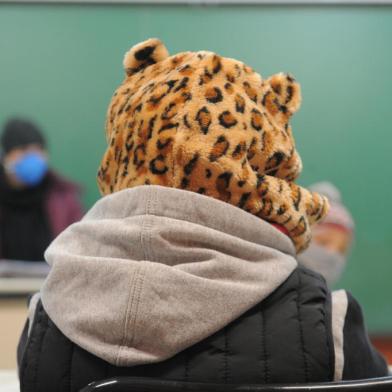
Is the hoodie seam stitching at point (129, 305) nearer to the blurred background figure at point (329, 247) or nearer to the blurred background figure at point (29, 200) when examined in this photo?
the blurred background figure at point (329, 247)

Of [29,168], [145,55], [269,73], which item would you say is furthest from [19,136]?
[145,55]

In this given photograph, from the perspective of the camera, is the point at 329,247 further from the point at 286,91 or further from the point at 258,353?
the point at 258,353

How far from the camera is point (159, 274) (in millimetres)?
624

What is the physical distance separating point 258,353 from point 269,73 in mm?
2640

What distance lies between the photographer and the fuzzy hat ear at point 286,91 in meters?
0.81

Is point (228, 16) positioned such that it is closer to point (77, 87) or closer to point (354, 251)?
point (77, 87)

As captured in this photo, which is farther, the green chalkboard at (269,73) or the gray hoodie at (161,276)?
the green chalkboard at (269,73)

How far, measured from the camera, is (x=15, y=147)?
2.64m

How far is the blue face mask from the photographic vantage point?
256 cm

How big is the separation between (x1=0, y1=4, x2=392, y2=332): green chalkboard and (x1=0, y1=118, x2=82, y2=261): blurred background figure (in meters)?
0.46

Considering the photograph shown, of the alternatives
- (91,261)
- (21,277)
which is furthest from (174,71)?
(21,277)

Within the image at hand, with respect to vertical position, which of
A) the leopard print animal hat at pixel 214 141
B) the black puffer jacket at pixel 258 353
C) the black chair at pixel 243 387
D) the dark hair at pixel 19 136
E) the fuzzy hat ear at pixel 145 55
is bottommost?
the dark hair at pixel 19 136

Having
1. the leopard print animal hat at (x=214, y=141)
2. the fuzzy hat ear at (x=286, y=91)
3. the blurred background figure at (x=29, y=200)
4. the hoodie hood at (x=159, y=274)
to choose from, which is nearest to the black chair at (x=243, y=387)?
the hoodie hood at (x=159, y=274)

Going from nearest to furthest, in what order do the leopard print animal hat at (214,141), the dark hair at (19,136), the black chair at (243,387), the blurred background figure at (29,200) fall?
the black chair at (243,387) < the leopard print animal hat at (214,141) < the blurred background figure at (29,200) < the dark hair at (19,136)
